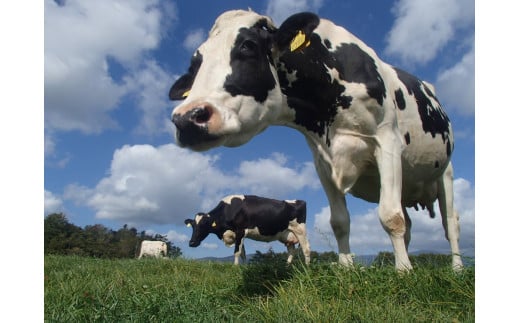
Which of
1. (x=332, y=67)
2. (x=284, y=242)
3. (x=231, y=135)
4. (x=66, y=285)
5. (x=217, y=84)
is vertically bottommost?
(x=284, y=242)

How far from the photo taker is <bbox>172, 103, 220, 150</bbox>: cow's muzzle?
3035mm

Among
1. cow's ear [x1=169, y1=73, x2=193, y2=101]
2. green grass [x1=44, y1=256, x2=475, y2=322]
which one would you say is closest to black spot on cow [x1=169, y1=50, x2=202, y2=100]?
cow's ear [x1=169, y1=73, x2=193, y2=101]

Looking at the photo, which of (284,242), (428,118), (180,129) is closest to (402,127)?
(428,118)

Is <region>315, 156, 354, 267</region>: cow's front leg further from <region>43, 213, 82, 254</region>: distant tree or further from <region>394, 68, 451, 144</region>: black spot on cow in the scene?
<region>43, 213, 82, 254</region>: distant tree

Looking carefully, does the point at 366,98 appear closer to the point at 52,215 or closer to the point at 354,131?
the point at 354,131

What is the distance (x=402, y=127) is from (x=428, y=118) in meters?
0.63

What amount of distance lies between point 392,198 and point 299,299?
127cm

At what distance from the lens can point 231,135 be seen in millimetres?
3258

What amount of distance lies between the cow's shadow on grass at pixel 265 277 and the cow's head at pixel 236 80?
1311mm

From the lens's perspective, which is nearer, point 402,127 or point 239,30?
point 239,30

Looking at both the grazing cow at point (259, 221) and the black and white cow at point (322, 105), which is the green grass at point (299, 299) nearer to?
the black and white cow at point (322, 105)

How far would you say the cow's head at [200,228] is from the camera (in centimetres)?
1745

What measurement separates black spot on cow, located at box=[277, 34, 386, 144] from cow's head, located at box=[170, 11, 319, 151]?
0.22 m

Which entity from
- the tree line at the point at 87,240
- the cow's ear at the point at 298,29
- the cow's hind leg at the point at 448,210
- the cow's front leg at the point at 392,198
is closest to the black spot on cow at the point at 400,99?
the cow's front leg at the point at 392,198
